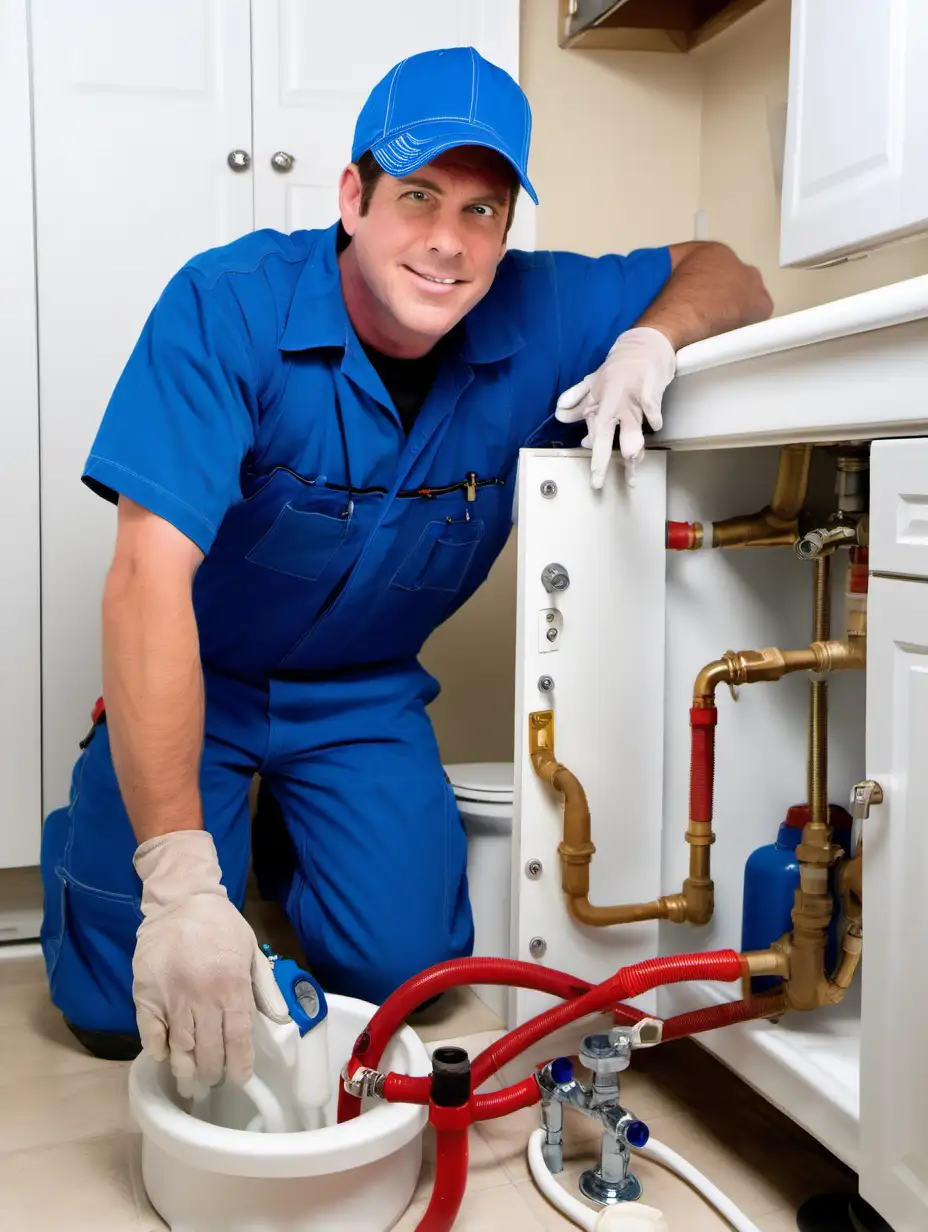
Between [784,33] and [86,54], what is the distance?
3.75 ft

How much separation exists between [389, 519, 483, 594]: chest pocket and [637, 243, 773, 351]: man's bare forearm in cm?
33

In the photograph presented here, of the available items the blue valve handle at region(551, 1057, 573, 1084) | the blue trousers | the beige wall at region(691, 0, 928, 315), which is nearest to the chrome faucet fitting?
the blue valve handle at region(551, 1057, 573, 1084)

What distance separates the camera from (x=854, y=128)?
1.39 m

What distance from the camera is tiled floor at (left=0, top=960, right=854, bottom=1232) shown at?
1.12 metres

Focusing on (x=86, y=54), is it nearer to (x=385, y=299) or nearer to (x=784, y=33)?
(x=385, y=299)

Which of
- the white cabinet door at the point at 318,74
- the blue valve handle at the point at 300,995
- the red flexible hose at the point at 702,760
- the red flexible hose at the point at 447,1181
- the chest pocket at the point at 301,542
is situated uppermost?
the white cabinet door at the point at 318,74

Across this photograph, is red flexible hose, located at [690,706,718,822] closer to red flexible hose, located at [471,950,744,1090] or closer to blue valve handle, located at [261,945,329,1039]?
red flexible hose, located at [471,950,744,1090]

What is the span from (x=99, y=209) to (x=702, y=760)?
1189 millimetres

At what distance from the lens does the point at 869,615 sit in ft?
3.16

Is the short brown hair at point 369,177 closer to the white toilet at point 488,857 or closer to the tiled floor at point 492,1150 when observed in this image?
the white toilet at point 488,857

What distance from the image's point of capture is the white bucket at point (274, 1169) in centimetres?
99

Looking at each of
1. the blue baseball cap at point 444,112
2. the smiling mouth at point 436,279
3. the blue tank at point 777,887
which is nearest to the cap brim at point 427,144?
the blue baseball cap at point 444,112

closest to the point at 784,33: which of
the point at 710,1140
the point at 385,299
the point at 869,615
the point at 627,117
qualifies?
the point at 627,117

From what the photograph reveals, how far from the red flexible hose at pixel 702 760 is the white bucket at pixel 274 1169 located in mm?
386
